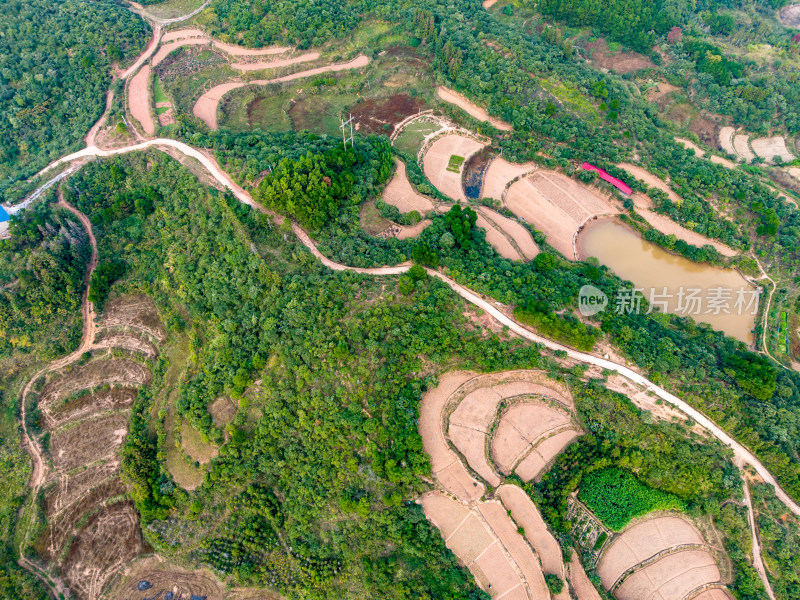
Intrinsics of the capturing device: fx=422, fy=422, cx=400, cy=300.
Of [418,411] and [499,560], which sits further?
[418,411]

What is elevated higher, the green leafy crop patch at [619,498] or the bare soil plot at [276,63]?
the bare soil plot at [276,63]

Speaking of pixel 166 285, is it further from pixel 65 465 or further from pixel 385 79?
pixel 385 79

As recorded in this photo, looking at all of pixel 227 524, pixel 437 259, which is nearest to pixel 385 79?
pixel 437 259

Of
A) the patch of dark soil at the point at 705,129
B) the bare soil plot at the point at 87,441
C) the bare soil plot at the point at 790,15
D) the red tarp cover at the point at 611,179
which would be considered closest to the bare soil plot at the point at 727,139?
the patch of dark soil at the point at 705,129

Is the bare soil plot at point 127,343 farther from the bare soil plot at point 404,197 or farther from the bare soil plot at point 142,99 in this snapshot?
the bare soil plot at point 404,197

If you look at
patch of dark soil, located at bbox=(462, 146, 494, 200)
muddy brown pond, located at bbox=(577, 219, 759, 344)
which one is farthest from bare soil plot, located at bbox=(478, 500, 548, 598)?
patch of dark soil, located at bbox=(462, 146, 494, 200)

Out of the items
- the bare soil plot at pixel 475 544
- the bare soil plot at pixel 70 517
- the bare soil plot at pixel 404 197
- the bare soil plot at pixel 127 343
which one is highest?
the bare soil plot at pixel 404 197
